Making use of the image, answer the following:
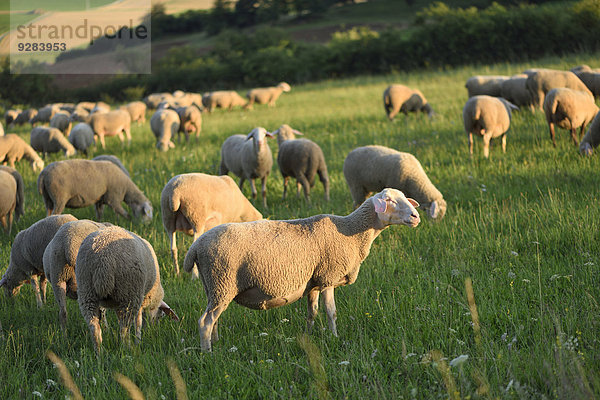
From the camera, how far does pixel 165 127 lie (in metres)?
16.3

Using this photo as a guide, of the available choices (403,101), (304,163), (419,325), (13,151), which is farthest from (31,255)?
(403,101)

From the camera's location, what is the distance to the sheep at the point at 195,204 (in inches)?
248

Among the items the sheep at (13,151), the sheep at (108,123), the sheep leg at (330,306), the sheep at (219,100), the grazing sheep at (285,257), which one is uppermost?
the grazing sheep at (285,257)

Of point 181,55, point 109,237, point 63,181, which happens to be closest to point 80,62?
point 181,55

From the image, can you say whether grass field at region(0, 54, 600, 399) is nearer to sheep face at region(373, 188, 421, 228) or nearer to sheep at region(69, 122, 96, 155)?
sheep face at region(373, 188, 421, 228)

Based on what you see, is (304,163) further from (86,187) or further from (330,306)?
(330,306)

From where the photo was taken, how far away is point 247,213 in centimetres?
705

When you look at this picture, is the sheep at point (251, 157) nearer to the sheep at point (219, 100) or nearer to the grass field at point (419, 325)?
the grass field at point (419, 325)

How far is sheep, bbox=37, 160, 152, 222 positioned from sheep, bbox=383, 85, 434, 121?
10.5m

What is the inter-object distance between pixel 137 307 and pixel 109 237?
1.97 feet

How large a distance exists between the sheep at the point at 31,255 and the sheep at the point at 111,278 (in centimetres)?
145

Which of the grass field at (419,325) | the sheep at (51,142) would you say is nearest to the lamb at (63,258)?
the grass field at (419,325)

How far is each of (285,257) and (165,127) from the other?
13167 mm

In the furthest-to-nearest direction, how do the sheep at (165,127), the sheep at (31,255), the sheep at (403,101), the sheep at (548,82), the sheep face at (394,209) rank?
the sheep at (403,101)
the sheep at (165,127)
the sheep at (548,82)
the sheep at (31,255)
the sheep face at (394,209)
